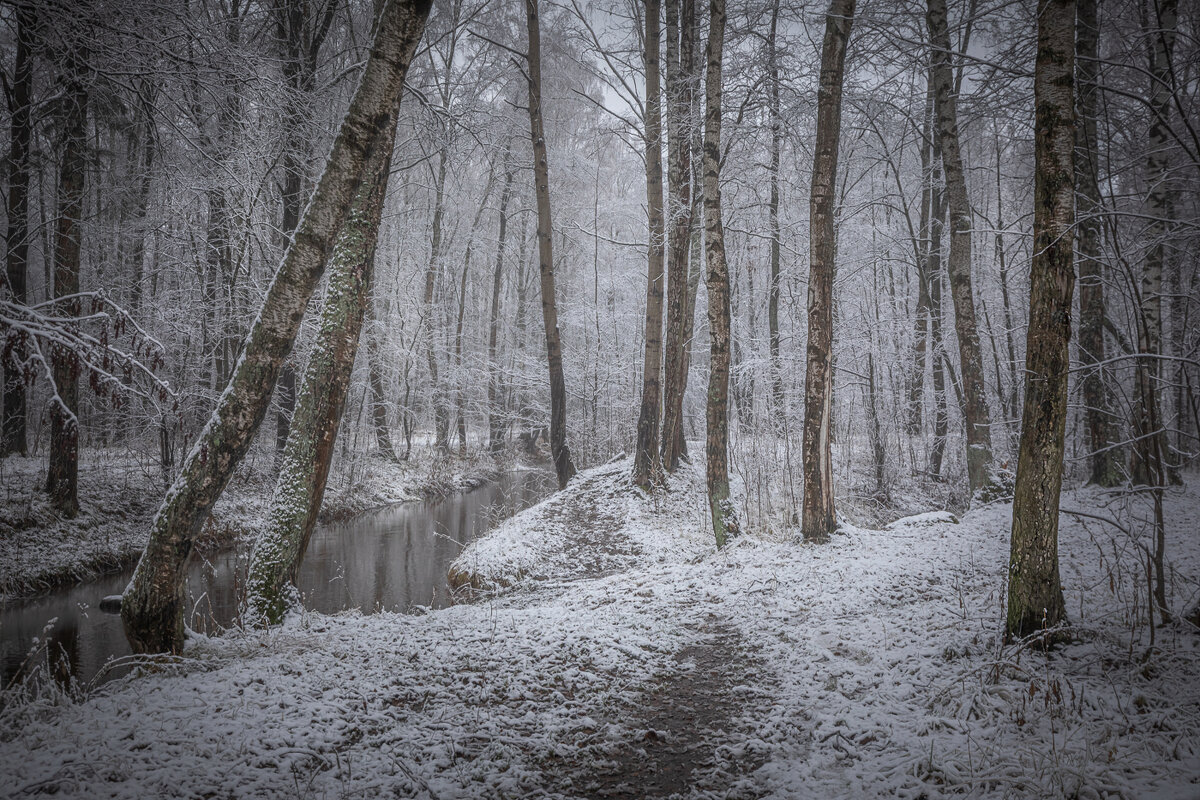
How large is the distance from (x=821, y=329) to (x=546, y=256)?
7307 mm

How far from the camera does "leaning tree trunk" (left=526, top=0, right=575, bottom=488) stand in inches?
456

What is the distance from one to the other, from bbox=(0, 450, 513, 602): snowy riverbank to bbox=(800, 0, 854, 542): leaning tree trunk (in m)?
6.36

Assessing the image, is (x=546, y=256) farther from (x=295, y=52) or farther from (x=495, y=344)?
(x=495, y=344)

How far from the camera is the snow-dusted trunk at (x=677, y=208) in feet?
29.8

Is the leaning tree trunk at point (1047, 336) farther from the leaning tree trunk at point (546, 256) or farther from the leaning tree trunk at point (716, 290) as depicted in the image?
the leaning tree trunk at point (546, 256)

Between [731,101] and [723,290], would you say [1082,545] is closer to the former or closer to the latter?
[723,290]

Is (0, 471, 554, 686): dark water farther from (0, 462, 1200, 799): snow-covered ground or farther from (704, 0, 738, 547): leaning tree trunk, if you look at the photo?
(704, 0, 738, 547): leaning tree trunk

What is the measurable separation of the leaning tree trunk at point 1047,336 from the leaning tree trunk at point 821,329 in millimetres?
3060

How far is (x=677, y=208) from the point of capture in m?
9.52

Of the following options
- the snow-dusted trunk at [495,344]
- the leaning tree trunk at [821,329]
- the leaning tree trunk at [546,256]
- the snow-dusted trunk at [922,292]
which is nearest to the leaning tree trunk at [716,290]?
the leaning tree trunk at [821,329]

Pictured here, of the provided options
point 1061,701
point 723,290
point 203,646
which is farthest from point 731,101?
point 203,646

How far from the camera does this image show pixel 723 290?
6.96m

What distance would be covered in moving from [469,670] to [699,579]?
9.36 ft

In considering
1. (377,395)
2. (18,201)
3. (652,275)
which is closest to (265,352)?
(652,275)
